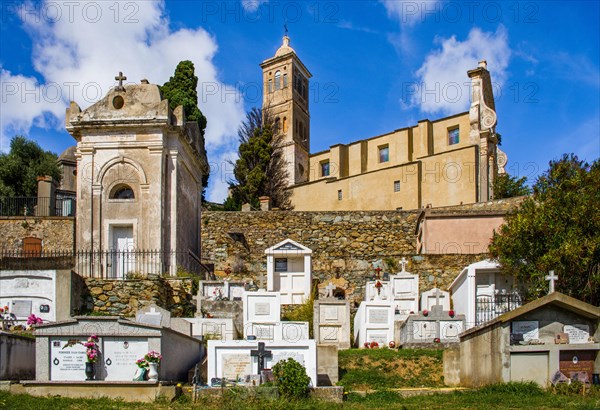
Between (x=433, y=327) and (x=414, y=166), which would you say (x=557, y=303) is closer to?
(x=433, y=327)

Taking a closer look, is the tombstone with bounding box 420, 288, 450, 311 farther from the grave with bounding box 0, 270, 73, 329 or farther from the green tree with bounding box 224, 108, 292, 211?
the green tree with bounding box 224, 108, 292, 211

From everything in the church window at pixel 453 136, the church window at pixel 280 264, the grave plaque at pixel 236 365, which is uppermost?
the church window at pixel 453 136

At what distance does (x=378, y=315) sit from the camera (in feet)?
80.1

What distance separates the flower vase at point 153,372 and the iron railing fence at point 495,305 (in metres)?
10.1

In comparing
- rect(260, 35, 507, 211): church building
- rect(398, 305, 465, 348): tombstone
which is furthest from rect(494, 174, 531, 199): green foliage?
rect(398, 305, 465, 348): tombstone

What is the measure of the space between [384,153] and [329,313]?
3526 cm

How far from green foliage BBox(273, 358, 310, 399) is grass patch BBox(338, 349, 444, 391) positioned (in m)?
2.23

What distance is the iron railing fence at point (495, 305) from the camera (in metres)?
24.0

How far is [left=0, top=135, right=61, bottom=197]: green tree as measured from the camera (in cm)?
4519

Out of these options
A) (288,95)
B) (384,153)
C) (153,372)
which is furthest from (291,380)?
(288,95)

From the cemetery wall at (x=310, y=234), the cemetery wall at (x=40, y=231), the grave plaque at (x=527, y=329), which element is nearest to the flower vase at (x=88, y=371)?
the grave plaque at (x=527, y=329)

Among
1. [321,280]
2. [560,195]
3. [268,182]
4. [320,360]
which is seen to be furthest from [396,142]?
[320,360]

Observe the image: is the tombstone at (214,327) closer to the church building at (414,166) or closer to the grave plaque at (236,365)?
the grave plaque at (236,365)

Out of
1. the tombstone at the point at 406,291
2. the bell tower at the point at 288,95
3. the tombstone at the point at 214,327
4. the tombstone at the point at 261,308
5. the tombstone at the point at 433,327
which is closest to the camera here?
the tombstone at the point at 214,327
